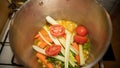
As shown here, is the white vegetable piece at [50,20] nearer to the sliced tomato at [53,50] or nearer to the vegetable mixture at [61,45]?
the vegetable mixture at [61,45]

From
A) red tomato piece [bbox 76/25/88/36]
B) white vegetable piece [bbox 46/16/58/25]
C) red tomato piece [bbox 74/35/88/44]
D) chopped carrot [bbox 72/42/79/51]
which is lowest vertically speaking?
chopped carrot [bbox 72/42/79/51]

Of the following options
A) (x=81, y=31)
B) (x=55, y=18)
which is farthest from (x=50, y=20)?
(x=81, y=31)

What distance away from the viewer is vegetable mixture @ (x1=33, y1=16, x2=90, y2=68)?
25.7 inches

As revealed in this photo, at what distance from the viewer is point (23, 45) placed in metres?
0.68

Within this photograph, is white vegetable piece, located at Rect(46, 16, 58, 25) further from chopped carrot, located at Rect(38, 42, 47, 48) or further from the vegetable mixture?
chopped carrot, located at Rect(38, 42, 47, 48)

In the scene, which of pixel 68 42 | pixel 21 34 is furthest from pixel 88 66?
pixel 21 34

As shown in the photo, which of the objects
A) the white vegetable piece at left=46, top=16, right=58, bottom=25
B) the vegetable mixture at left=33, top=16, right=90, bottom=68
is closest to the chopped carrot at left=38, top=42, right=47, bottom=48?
the vegetable mixture at left=33, top=16, right=90, bottom=68

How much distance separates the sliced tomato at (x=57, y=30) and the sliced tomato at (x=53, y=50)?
0.06 metres

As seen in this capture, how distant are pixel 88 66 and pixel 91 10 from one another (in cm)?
29

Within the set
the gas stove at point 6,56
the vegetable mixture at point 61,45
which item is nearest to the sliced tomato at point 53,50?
the vegetable mixture at point 61,45

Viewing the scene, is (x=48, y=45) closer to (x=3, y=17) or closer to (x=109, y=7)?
(x=3, y=17)

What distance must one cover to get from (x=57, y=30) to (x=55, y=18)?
0.11 m

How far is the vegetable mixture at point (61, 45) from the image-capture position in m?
0.65

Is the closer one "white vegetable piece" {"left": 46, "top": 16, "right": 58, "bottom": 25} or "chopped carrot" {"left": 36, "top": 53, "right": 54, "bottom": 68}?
"chopped carrot" {"left": 36, "top": 53, "right": 54, "bottom": 68}
